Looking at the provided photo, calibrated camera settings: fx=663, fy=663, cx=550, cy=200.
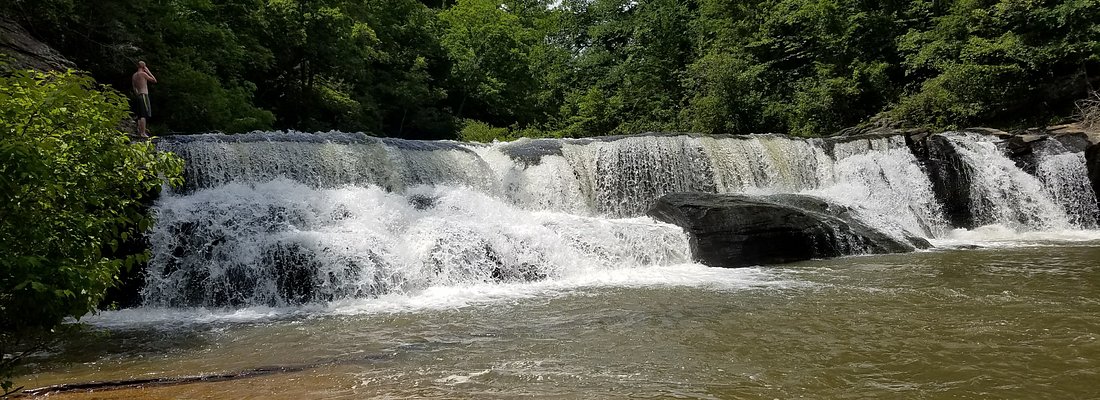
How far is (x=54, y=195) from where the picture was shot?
291cm

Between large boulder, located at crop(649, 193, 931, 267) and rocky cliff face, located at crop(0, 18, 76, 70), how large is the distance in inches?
375

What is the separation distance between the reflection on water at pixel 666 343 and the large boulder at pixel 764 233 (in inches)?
70.7

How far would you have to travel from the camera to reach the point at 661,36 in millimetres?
28359

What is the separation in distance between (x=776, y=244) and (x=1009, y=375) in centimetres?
602

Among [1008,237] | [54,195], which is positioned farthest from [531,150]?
[54,195]

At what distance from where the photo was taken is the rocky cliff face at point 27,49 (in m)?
9.38

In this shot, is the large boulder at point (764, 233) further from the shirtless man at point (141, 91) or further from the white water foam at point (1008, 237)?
the shirtless man at point (141, 91)

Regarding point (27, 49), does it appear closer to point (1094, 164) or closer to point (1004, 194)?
point (1004, 194)

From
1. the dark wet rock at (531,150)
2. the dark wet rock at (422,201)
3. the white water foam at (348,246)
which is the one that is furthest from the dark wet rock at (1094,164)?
the dark wet rock at (422,201)

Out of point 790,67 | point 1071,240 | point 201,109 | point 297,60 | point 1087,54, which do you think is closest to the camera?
point 1071,240

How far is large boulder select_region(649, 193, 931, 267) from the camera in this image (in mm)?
9500

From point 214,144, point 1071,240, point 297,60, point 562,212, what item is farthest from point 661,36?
point 214,144

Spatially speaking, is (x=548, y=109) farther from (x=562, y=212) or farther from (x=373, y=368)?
(x=373, y=368)

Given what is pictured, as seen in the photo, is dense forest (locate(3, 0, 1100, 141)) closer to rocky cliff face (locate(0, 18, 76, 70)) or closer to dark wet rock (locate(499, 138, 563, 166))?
rocky cliff face (locate(0, 18, 76, 70))
